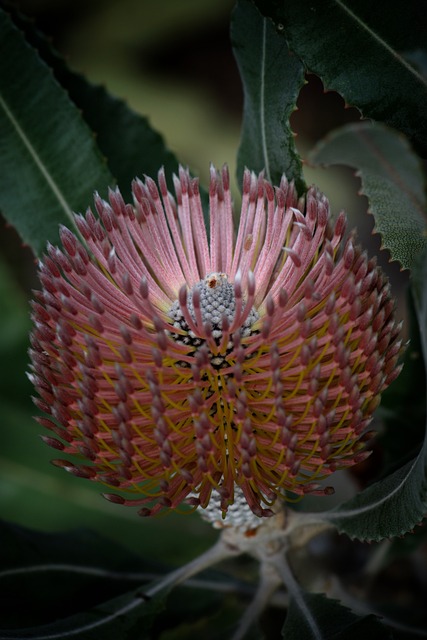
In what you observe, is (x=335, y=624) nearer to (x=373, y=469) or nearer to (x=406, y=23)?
(x=373, y=469)

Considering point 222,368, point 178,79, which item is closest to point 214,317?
point 222,368

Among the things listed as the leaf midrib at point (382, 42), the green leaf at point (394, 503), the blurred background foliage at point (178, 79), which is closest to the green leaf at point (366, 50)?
the leaf midrib at point (382, 42)

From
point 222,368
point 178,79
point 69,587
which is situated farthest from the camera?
point 178,79

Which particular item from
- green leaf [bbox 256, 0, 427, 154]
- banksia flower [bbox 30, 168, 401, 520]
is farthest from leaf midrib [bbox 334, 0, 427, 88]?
banksia flower [bbox 30, 168, 401, 520]

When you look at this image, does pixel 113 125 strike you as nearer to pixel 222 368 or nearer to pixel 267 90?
pixel 267 90

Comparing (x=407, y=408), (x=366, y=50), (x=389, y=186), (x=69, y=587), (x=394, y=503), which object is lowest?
(x=69, y=587)

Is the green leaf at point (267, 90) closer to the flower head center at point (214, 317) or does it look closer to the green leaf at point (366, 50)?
the green leaf at point (366, 50)
